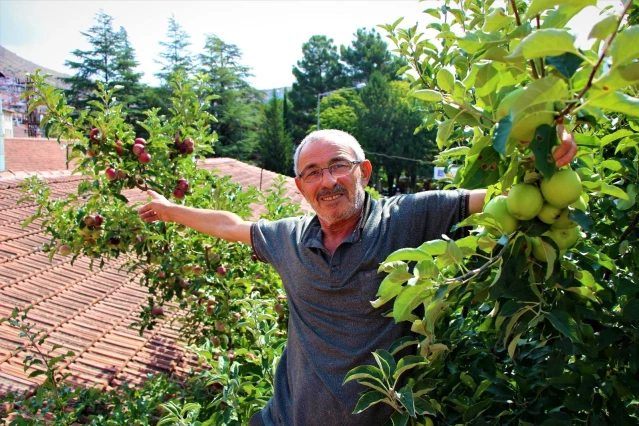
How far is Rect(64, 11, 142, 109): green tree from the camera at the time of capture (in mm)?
43062

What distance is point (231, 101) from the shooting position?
4831cm

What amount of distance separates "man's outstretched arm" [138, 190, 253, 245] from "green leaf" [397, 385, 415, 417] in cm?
108

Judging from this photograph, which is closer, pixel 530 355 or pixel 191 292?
pixel 530 355

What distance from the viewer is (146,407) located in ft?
8.09

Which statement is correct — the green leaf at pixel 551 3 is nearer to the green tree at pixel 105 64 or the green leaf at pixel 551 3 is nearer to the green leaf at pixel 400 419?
the green leaf at pixel 400 419

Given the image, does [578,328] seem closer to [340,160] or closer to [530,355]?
[530,355]

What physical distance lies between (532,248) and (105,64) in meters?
48.8

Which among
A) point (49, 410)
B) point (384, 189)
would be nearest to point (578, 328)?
point (49, 410)

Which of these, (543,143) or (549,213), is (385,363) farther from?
(543,143)

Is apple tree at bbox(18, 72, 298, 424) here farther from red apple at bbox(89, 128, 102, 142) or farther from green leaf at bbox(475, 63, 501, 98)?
green leaf at bbox(475, 63, 501, 98)

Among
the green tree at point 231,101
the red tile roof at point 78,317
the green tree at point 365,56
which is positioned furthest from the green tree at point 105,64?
the red tile roof at point 78,317

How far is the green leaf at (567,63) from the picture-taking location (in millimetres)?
702

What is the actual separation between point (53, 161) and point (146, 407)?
52.8ft

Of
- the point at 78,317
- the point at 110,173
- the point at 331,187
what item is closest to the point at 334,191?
the point at 331,187
